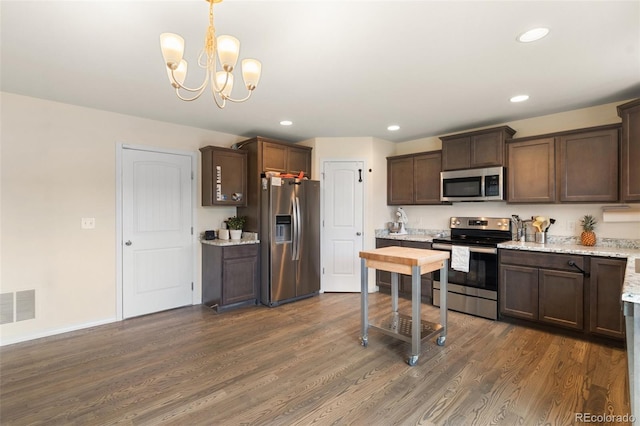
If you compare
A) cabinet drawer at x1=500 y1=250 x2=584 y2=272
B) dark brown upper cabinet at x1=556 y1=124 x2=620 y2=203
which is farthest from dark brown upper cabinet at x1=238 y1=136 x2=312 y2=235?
dark brown upper cabinet at x1=556 y1=124 x2=620 y2=203

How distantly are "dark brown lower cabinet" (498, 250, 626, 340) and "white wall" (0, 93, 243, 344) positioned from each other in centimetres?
450

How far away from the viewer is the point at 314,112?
11.5 feet

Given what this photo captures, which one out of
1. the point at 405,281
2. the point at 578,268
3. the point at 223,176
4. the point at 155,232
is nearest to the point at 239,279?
the point at 155,232

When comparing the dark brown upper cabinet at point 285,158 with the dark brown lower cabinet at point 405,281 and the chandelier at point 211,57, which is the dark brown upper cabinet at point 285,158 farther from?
the chandelier at point 211,57

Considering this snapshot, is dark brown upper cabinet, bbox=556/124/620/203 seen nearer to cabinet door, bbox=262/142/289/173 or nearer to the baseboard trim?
cabinet door, bbox=262/142/289/173

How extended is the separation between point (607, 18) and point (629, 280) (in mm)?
1518

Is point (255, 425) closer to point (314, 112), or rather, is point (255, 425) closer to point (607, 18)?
point (314, 112)

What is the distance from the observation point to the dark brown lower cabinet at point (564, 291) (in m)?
2.76

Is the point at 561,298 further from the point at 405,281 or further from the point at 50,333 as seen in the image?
the point at 50,333

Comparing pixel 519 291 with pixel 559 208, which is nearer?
pixel 519 291

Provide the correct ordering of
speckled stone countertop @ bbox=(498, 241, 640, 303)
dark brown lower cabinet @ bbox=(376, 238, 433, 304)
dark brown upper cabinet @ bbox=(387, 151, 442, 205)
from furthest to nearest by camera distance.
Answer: dark brown upper cabinet @ bbox=(387, 151, 442, 205) < dark brown lower cabinet @ bbox=(376, 238, 433, 304) < speckled stone countertop @ bbox=(498, 241, 640, 303)

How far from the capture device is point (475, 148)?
385 cm

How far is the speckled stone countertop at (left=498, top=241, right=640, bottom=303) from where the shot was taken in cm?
135

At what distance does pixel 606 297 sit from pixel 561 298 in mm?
338
